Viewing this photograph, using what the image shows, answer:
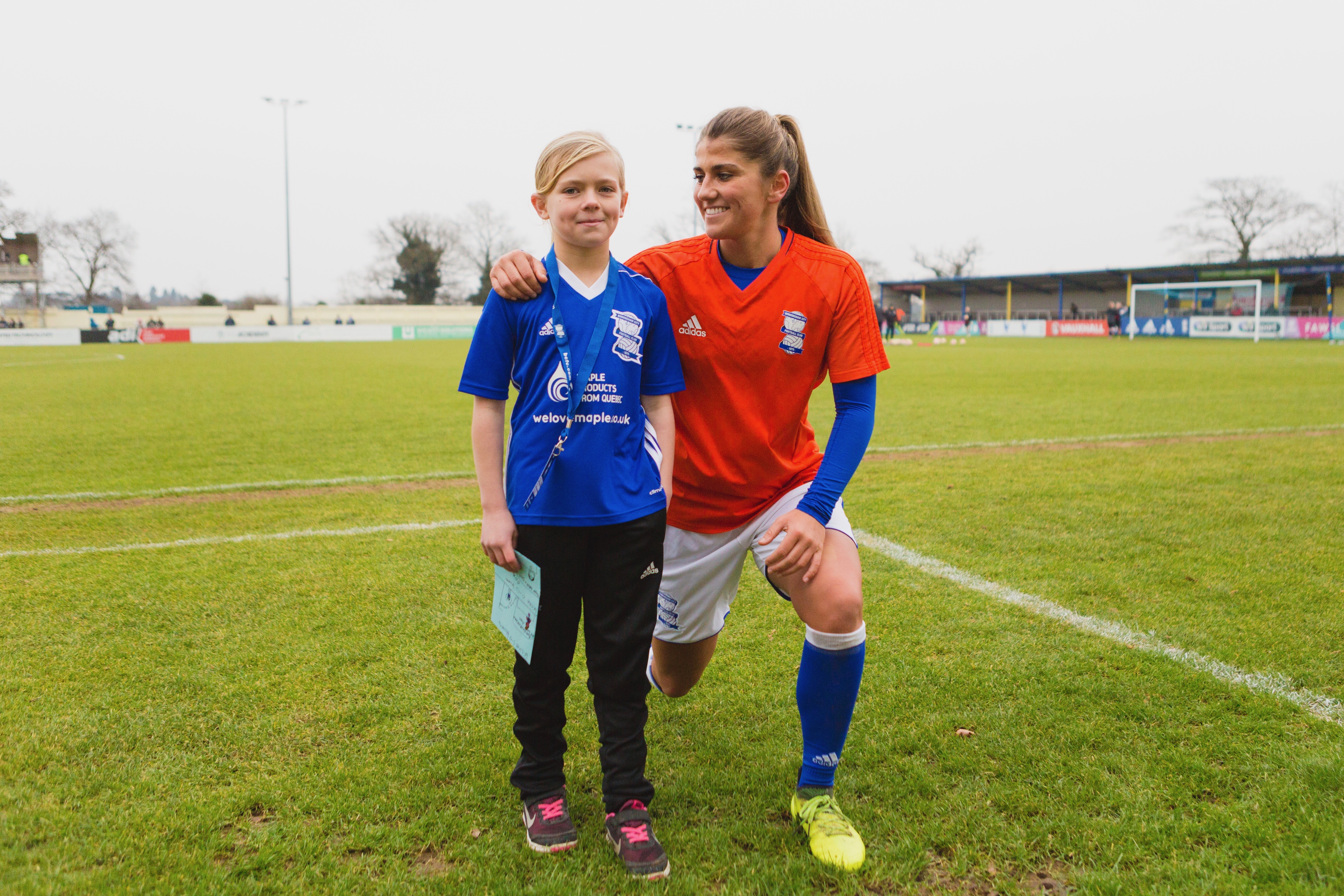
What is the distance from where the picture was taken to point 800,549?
2.50m

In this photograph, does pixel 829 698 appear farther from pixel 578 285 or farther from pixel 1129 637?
pixel 1129 637

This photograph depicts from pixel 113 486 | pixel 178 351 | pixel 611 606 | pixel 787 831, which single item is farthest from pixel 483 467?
pixel 178 351

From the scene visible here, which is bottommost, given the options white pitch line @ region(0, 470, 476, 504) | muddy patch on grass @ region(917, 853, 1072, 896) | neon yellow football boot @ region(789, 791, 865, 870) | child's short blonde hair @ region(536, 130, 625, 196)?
muddy patch on grass @ region(917, 853, 1072, 896)

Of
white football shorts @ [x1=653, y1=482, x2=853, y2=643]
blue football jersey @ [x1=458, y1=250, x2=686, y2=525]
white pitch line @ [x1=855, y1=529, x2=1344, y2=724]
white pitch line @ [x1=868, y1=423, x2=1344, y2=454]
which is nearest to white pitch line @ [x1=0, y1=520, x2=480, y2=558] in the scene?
white pitch line @ [x1=855, y1=529, x2=1344, y2=724]

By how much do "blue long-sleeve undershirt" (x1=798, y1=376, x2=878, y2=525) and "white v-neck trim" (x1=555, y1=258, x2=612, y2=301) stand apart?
0.73 meters

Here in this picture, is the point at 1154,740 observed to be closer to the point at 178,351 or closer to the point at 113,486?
the point at 113,486

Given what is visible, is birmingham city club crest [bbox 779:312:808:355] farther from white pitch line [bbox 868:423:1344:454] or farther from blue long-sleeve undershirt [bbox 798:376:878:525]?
white pitch line [bbox 868:423:1344:454]

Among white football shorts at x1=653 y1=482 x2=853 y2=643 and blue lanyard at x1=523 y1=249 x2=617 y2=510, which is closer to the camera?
blue lanyard at x1=523 y1=249 x2=617 y2=510

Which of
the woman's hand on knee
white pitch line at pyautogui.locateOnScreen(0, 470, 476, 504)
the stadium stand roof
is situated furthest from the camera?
the stadium stand roof

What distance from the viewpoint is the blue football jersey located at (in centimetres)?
235

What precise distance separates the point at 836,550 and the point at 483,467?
3.44 feet

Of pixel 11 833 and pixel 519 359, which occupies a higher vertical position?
pixel 519 359

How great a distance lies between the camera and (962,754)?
2.90 m

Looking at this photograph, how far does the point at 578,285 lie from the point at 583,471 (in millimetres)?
502
